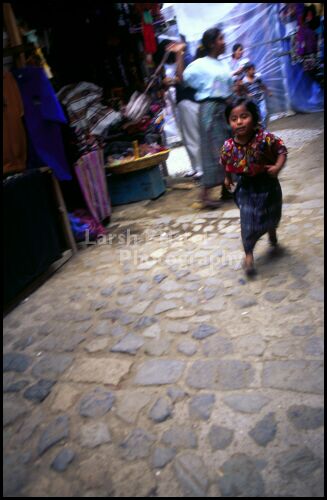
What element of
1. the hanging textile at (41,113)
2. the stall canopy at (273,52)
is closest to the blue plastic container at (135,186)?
the hanging textile at (41,113)

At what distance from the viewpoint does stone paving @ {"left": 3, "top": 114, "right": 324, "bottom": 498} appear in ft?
5.57

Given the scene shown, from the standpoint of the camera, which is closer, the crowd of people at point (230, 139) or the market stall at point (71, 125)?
the crowd of people at point (230, 139)

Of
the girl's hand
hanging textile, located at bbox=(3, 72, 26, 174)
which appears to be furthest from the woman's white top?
the girl's hand

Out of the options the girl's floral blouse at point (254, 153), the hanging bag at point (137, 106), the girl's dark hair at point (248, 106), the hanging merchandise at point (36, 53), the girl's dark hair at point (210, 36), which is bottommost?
the girl's floral blouse at point (254, 153)

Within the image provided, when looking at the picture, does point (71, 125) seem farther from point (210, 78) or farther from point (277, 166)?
point (277, 166)

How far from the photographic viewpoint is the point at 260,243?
3.79m

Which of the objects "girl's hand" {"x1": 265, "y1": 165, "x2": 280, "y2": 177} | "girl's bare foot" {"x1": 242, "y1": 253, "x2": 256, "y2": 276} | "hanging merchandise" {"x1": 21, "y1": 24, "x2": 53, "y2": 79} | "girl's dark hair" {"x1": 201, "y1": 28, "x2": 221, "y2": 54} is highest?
"hanging merchandise" {"x1": 21, "y1": 24, "x2": 53, "y2": 79}

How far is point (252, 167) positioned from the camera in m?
3.04

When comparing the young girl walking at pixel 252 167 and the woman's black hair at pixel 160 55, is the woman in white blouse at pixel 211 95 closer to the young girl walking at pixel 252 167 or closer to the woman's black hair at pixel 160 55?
the woman's black hair at pixel 160 55

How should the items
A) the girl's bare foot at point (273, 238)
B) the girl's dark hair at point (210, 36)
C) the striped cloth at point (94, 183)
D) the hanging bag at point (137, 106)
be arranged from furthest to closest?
the hanging bag at point (137, 106) < the striped cloth at point (94, 183) < the girl's dark hair at point (210, 36) < the girl's bare foot at point (273, 238)

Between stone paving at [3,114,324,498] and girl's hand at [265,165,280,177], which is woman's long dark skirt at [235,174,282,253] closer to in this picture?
girl's hand at [265,165,280,177]

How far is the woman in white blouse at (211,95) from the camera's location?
4.93 meters

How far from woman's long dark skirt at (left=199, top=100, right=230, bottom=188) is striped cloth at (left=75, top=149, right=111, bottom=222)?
5.14 feet

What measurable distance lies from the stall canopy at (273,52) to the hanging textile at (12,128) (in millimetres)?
8344
